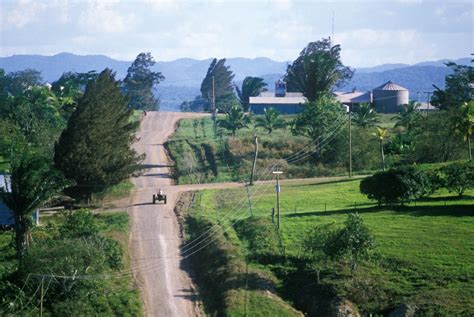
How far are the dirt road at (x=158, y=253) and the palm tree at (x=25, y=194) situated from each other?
5.41 m

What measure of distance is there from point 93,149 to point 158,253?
404 inches

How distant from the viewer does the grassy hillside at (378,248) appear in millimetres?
30203

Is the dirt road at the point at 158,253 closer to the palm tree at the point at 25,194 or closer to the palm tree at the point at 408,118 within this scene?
the palm tree at the point at 25,194

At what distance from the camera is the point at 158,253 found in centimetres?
3903

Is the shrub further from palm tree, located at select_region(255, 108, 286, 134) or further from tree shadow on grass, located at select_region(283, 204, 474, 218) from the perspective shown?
palm tree, located at select_region(255, 108, 286, 134)

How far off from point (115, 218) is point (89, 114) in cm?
761

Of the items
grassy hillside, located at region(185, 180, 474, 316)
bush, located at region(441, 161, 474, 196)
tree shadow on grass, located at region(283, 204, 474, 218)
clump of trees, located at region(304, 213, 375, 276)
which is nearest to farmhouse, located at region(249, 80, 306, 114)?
grassy hillside, located at region(185, 180, 474, 316)

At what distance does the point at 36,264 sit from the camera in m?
32.6

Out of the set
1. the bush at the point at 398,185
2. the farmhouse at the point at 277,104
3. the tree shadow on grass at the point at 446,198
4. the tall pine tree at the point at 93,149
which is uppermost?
the farmhouse at the point at 277,104

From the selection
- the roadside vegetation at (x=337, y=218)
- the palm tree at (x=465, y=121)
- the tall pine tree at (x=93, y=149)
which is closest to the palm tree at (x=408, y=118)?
the roadside vegetation at (x=337, y=218)

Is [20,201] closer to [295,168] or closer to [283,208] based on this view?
[283,208]

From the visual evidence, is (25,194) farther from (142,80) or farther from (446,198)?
(142,80)

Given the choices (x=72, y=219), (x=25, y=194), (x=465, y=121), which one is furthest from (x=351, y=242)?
(x=465, y=121)

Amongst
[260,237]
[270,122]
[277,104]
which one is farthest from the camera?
[277,104]
